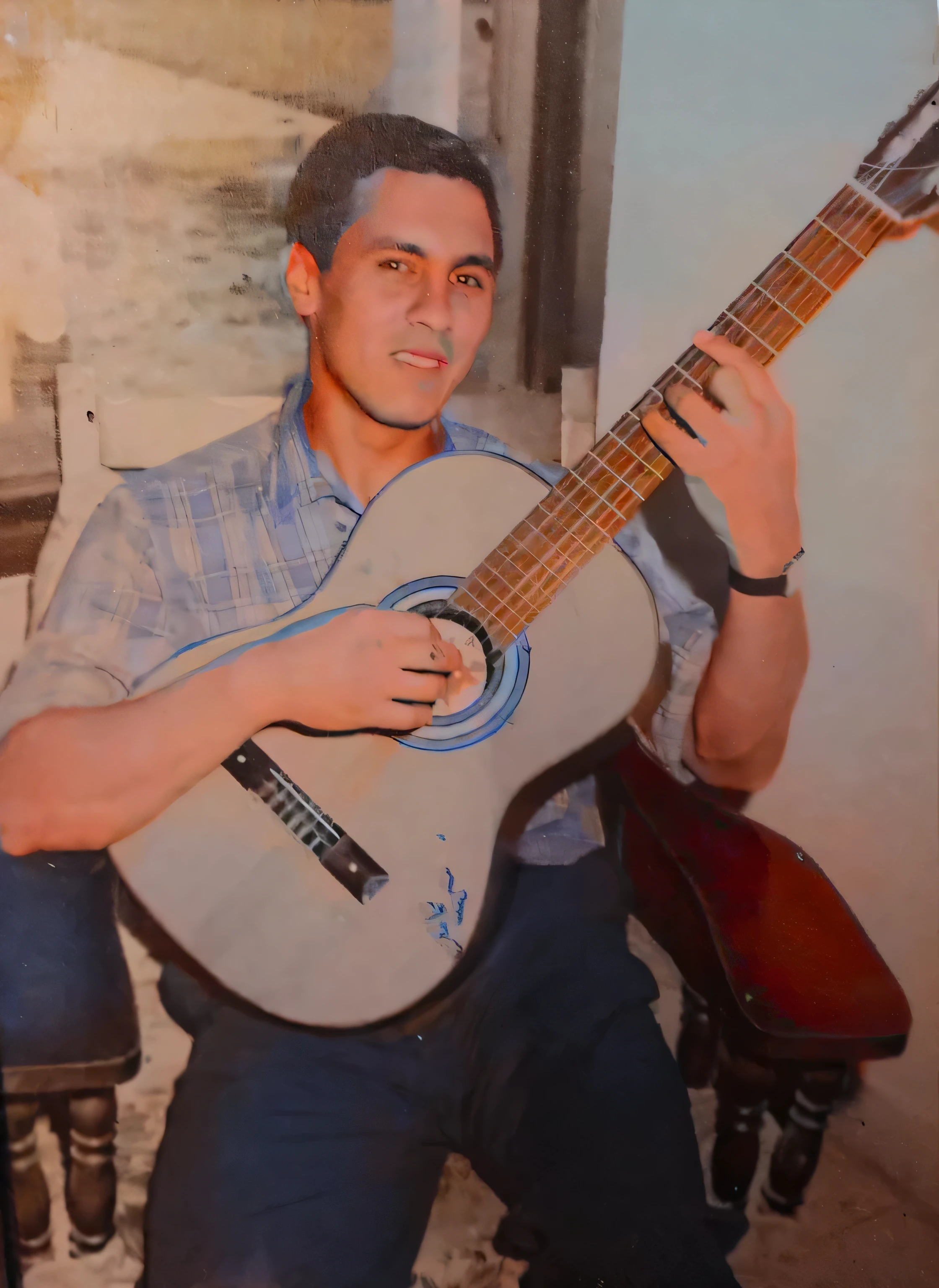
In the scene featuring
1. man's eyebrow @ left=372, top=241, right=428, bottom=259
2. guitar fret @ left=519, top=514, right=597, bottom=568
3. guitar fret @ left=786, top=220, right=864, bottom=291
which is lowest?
guitar fret @ left=519, top=514, right=597, bottom=568

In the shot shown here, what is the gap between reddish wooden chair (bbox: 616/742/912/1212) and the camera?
108 cm

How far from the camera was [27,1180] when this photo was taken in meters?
1.07

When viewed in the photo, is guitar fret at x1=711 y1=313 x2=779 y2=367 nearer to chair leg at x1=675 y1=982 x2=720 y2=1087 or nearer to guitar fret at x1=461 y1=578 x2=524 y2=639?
guitar fret at x1=461 y1=578 x2=524 y2=639

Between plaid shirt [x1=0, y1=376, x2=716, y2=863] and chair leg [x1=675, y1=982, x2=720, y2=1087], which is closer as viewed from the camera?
plaid shirt [x1=0, y1=376, x2=716, y2=863]

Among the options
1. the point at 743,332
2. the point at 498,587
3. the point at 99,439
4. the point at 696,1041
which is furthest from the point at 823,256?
the point at 696,1041

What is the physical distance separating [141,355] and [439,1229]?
1266 millimetres

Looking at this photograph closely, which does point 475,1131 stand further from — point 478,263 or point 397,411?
point 478,263

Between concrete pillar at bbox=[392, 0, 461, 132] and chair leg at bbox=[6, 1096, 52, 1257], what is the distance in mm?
1412

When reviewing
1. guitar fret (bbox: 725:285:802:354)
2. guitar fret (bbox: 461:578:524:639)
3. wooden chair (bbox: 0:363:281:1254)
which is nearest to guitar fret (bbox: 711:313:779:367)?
guitar fret (bbox: 725:285:802:354)

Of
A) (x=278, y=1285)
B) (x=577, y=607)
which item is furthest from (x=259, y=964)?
(x=577, y=607)

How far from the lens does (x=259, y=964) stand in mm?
1034

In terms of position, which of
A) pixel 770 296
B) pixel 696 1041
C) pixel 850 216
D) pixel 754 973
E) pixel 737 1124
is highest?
pixel 850 216

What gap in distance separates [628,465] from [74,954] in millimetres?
988

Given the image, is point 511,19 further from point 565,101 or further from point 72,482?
point 72,482
